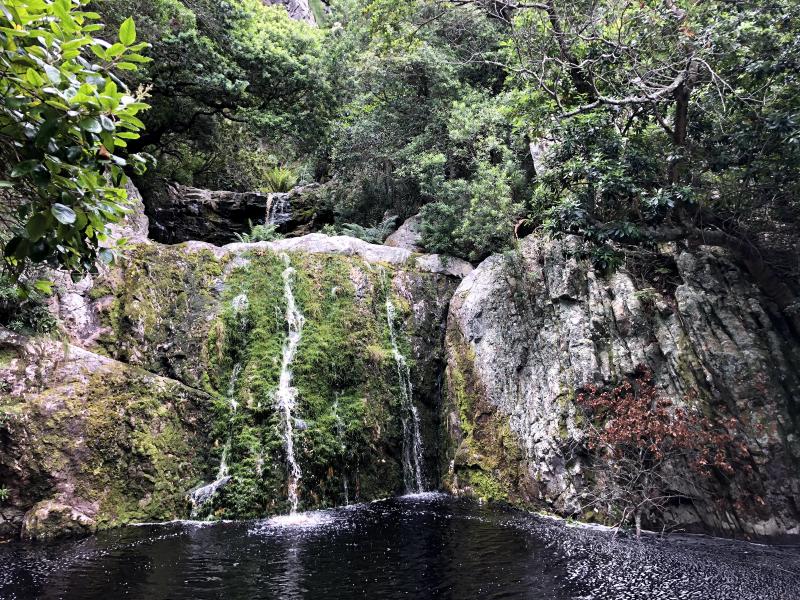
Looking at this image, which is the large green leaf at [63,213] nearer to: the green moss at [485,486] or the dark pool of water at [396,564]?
the dark pool of water at [396,564]

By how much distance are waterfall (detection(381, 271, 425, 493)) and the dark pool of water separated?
2.27 metres

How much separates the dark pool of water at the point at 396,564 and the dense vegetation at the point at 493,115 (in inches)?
177

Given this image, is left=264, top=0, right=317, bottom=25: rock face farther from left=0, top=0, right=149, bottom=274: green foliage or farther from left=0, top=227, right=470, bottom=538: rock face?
left=0, top=0, right=149, bottom=274: green foliage

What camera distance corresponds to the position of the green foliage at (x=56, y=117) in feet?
8.01

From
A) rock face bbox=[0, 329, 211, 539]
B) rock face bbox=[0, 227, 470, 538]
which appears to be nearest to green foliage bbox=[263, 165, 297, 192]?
rock face bbox=[0, 227, 470, 538]

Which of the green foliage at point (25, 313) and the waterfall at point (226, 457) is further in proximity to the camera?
the waterfall at point (226, 457)

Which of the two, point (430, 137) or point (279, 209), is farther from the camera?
point (279, 209)

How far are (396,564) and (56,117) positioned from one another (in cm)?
→ 593

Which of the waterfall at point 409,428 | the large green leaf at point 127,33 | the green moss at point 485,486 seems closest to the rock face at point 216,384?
the waterfall at point 409,428

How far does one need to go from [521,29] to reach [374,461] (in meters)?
9.59

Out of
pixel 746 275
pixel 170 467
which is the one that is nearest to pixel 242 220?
pixel 170 467

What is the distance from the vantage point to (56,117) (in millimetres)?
2455

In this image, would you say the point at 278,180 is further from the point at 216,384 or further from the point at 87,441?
the point at 87,441

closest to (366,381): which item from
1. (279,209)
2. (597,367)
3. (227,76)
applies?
(597,367)
